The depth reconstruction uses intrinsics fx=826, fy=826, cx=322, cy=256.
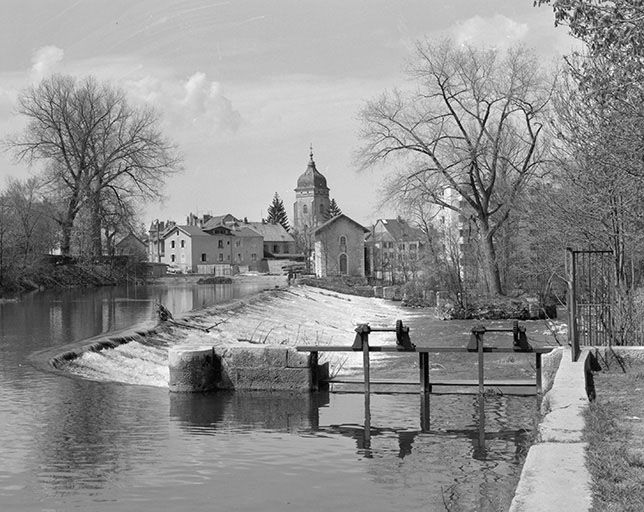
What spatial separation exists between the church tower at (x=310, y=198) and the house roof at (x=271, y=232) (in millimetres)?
7218

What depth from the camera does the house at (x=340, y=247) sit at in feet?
269

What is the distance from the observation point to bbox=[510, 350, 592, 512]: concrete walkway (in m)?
5.45

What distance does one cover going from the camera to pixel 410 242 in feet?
263

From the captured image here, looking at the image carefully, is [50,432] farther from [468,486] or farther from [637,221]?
[637,221]

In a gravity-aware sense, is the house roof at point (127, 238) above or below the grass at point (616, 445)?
above

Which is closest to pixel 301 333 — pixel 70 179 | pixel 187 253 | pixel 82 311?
pixel 82 311

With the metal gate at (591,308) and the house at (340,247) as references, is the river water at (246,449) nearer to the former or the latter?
the metal gate at (591,308)

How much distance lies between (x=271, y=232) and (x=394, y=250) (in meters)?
42.5

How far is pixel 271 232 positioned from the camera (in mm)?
126812

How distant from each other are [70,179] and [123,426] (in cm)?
5065

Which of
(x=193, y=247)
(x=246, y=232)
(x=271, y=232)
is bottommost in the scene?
(x=193, y=247)

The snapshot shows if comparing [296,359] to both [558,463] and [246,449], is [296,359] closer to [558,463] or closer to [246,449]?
[246,449]

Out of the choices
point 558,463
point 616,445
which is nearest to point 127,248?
point 616,445

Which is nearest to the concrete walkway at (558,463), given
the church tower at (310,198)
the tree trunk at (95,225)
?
the tree trunk at (95,225)
